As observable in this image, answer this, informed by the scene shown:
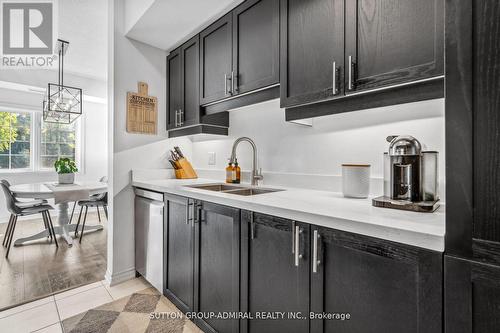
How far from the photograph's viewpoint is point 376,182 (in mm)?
1437

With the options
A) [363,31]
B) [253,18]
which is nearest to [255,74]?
[253,18]

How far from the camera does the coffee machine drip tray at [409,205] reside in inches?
38.6

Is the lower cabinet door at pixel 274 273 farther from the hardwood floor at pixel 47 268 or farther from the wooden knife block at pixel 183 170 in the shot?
the hardwood floor at pixel 47 268

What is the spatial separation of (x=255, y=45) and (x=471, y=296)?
1.66 meters

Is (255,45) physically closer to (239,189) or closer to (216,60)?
(216,60)

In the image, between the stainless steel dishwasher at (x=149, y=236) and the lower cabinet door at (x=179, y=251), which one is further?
the stainless steel dishwasher at (x=149, y=236)

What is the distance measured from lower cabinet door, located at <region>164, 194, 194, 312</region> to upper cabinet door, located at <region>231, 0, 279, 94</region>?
0.94 meters

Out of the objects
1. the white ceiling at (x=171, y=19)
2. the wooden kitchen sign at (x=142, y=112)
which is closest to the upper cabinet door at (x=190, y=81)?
the white ceiling at (x=171, y=19)

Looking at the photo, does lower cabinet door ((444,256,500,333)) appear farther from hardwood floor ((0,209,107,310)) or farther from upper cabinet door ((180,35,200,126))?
hardwood floor ((0,209,107,310))

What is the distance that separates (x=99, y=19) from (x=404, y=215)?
3.61 m

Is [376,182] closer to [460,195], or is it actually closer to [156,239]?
[460,195]

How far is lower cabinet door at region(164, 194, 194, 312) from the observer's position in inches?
66.5

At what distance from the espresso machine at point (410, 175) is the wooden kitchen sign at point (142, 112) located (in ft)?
7.39

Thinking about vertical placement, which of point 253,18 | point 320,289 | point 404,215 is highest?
point 253,18
